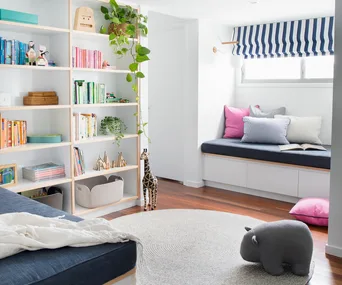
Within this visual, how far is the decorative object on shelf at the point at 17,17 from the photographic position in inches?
135

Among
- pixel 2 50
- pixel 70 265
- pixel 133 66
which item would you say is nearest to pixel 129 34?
pixel 133 66

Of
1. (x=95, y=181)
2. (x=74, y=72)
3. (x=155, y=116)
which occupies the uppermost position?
(x=74, y=72)

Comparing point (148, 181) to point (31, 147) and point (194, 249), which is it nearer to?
point (194, 249)

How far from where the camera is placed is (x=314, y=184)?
4.71 metres

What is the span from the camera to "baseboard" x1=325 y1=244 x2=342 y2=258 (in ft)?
11.0

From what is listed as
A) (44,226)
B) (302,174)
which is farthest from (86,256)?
(302,174)

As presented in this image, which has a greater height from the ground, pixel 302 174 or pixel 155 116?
pixel 155 116

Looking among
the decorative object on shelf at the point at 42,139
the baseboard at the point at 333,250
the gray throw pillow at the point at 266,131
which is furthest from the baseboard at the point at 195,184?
the baseboard at the point at 333,250

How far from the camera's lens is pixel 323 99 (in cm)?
538

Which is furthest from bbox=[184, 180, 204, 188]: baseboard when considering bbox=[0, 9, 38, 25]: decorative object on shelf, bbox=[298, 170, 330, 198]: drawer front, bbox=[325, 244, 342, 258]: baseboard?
bbox=[0, 9, 38, 25]: decorative object on shelf

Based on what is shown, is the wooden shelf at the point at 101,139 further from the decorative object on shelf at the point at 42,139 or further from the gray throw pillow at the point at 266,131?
the gray throw pillow at the point at 266,131

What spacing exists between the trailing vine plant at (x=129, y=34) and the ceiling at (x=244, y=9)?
0.56 ft

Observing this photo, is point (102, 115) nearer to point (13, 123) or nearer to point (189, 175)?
point (13, 123)

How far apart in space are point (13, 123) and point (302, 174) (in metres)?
3.07
